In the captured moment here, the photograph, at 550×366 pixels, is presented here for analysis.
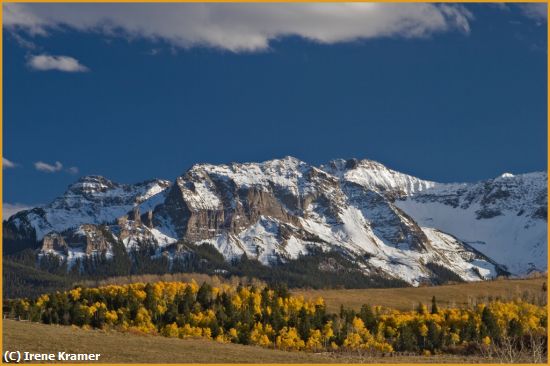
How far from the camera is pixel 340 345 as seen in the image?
602ft

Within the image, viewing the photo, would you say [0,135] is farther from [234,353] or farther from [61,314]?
[61,314]

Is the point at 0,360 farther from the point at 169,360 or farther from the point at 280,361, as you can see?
the point at 280,361

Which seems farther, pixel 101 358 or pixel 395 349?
pixel 395 349

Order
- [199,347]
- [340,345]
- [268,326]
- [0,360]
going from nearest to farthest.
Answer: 1. [0,360]
2. [199,347]
3. [340,345]
4. [268,326]

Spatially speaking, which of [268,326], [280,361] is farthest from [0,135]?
[268,326]

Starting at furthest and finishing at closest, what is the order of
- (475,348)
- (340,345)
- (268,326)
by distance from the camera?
(268,326) < (340,345) < (475,348)

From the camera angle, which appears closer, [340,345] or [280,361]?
[280,361]

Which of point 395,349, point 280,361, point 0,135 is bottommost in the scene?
point 395,349

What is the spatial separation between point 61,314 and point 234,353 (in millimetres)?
119055

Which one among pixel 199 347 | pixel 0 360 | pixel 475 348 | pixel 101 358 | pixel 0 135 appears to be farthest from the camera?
pixel 475 348

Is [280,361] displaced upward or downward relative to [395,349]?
upward

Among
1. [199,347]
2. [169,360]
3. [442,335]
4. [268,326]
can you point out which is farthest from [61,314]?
[169,360]

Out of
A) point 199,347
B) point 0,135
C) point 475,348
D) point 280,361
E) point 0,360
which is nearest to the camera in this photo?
point 0,135

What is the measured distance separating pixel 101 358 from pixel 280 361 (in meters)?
21.8
